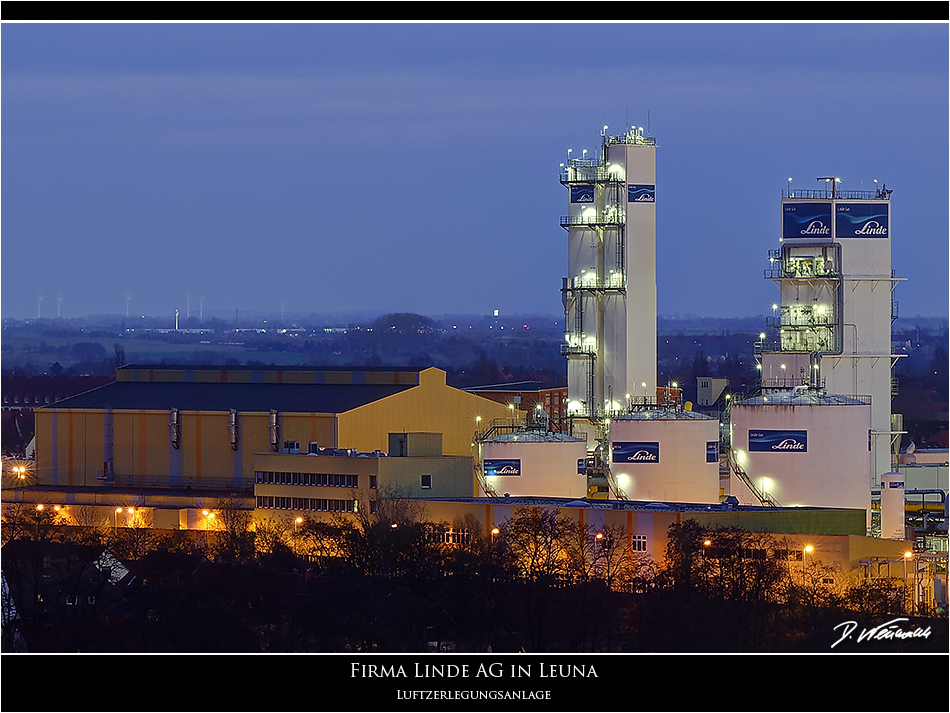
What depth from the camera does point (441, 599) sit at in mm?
39500

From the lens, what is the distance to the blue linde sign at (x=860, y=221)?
65875 mm

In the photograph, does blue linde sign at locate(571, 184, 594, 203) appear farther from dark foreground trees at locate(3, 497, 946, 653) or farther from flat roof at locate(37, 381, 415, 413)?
dark foreground trees at locate(3, 497, 946, 653)

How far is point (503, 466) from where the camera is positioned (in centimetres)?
5631

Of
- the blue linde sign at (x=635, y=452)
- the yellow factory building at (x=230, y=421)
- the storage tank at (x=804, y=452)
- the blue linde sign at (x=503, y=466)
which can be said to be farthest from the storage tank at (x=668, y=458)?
the yellow factory building at (x=230, y=421)

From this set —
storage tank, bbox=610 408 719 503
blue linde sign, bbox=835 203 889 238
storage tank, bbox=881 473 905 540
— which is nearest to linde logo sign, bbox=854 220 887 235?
blue linde sign, bbox=835 203 889 238

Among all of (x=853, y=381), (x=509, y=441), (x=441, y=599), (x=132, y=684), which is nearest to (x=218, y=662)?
(x=132, y=684)

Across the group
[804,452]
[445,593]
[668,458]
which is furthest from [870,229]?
[445,593]

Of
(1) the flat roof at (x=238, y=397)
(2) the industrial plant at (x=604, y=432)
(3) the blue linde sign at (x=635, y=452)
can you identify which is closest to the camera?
(2) the industrial plant at (x=604, y=432)

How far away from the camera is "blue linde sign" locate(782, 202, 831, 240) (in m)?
65.7

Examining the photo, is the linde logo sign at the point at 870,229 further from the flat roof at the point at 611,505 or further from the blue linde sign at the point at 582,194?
the flat roof at the point at 611,505

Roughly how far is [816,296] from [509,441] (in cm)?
1487

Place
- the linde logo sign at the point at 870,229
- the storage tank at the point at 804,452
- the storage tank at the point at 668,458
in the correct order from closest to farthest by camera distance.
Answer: the storage tank at the point at 804,452
the storage tank at the point at 668,458
the linde logo sign at the point at 870,229

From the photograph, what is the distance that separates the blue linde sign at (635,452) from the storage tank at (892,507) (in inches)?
288

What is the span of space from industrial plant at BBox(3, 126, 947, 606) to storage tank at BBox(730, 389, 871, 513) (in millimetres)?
60
